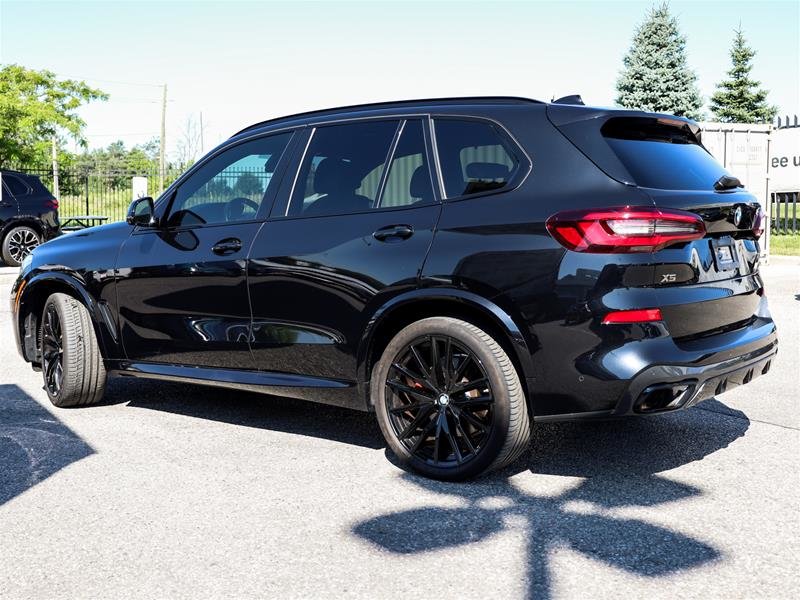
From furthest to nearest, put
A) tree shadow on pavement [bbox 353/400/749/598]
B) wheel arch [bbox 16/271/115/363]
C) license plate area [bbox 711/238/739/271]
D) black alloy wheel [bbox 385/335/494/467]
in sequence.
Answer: wheel arch [bbox 16/271/115/363] → black alloy wheel [bbox 385/335/494/467] → license plate area [bbox 711/238/739/271] → tree shadow on pavement [bbox 353/400/749/598]

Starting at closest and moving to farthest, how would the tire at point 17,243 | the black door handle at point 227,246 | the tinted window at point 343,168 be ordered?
the tinted window at point 343,168 < the black door handle at point 227,246 < the tire at point 17,243

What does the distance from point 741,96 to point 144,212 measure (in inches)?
1594

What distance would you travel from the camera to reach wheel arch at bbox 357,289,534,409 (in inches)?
161

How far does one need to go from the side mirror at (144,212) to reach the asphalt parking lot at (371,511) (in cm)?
124

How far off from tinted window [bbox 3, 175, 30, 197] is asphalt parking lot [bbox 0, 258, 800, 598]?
507 inches

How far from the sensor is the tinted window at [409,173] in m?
4.55

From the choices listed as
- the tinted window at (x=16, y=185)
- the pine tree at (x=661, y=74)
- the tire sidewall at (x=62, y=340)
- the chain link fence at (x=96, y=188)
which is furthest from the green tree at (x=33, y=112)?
the tire sidewall at (x=62, y=340)

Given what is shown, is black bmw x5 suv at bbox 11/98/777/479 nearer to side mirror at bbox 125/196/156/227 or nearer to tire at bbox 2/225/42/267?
side mirror at bbox 125/196/156/227

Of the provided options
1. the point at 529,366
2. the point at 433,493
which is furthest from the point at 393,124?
the point at 433,493

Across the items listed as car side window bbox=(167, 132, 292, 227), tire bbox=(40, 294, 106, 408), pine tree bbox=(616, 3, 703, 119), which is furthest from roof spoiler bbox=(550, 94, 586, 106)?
pine tree bbox=(616, 3, 703, 119)

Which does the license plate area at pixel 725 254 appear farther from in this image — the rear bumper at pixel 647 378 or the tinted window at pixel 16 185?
the tinted window at pixel 16 185

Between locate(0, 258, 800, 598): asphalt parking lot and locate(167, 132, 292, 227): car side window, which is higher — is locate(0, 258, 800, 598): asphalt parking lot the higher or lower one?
the lower one

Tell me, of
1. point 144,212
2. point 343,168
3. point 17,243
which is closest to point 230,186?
point 144,212

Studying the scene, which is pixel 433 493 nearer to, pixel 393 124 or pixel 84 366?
pixel 393 124
